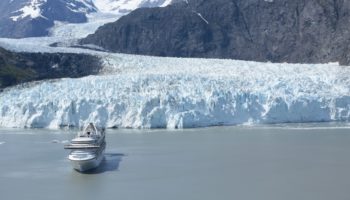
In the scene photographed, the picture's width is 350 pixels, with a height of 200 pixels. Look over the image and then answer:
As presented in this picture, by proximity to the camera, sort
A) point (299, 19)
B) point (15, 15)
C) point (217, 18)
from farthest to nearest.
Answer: point (15, 15) → point (217, 18) → point (299, 19)

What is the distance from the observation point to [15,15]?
407 ft

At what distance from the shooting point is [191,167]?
20.4 meters

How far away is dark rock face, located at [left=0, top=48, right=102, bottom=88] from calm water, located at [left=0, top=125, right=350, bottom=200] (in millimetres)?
13581

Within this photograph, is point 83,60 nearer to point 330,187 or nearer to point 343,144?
point 343,144

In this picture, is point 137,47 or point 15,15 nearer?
point 137,47

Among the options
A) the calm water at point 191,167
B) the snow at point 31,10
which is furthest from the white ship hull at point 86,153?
the snow at point 31,10

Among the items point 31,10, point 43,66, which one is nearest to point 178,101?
point 43,66

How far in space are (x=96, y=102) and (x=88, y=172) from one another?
1291 centimetres

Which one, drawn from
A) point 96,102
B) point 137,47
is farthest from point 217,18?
point 96,102

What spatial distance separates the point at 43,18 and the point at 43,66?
239 feet

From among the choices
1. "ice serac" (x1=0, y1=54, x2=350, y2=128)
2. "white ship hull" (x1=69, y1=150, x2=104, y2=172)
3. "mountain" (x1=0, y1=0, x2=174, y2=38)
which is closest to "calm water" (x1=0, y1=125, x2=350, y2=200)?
"white ship hull" (x1=69, y1=150, x2=104, y2=172)

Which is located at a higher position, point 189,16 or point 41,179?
point 189,16

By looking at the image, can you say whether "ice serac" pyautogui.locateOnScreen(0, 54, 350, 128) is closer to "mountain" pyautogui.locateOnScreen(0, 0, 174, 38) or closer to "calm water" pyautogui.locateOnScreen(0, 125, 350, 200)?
"calm water" pyautogui.locateOnScreen(0, 125, 350, 200)

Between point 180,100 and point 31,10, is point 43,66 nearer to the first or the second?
point 180,100
